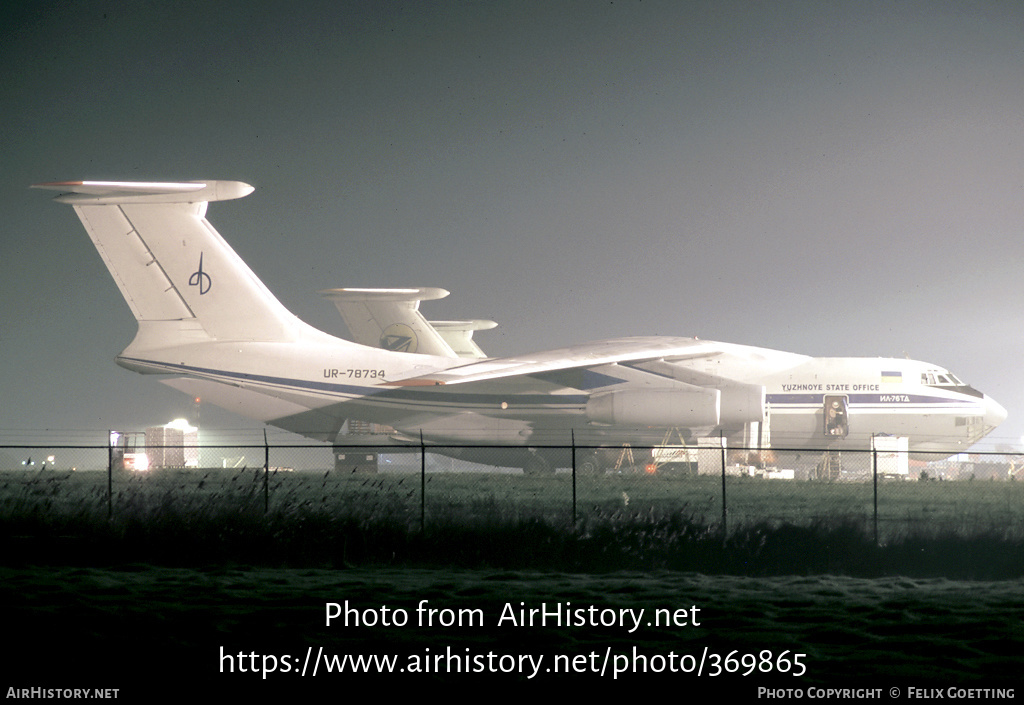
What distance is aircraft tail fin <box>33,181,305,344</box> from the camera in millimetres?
20719

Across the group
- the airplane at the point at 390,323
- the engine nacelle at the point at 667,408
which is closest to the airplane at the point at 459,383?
the engine nacelle at the point at 667,408

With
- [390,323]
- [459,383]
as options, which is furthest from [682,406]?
[390,323]

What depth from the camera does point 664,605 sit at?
834 centimetres

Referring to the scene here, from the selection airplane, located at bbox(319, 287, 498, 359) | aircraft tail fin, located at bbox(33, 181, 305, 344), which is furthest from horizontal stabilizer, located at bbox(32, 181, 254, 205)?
airplane, located at bbox(319, 287, 498, 359)

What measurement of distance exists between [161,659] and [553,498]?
12671mm

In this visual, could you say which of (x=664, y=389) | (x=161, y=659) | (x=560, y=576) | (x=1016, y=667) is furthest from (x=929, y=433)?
(x=161, y=659)

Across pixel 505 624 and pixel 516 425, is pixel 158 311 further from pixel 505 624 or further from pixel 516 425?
pixel 505 624

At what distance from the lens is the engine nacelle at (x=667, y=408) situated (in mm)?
21927

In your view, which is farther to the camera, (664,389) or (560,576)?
(664,389)

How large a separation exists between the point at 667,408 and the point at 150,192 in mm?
11647

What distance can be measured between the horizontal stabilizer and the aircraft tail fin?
0.07 ft

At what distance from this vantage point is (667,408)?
22.0 metres

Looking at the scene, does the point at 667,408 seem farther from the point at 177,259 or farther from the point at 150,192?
the point at 150,192

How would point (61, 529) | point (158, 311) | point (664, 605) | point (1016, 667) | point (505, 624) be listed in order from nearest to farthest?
point (1016, 667) < point (505, 624) < point (664, 605) < point (61, 529) < point (158, 311)
